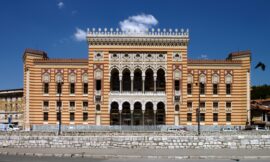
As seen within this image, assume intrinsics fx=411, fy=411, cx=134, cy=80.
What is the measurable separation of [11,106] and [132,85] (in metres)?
35.0

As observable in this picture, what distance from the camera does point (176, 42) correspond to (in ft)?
214

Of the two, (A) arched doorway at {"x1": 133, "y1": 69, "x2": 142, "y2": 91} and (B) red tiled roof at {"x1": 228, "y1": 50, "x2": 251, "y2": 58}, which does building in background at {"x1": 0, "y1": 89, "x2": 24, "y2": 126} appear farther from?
(B) red tiled roof at {"x1": 228, "y1": 50, "x2": 251, "y2": 58}

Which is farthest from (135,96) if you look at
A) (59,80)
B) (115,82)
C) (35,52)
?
(35,52)

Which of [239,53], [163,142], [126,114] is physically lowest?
[163,142]

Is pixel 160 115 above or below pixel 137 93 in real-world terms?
below

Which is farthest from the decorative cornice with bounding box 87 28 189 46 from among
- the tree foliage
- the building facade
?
the tree foliage

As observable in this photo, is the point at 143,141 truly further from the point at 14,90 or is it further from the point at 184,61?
the point at 14,90

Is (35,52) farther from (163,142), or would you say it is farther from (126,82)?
(163,142)

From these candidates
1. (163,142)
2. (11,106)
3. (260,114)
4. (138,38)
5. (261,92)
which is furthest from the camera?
(261,92)

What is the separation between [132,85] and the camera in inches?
2547

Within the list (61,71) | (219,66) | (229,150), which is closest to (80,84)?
(61,71)

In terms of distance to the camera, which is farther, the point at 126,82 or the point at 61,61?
the point at 126,82

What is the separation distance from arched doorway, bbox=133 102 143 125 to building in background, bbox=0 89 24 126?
30.0 m

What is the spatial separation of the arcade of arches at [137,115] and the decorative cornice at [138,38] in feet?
31.6
